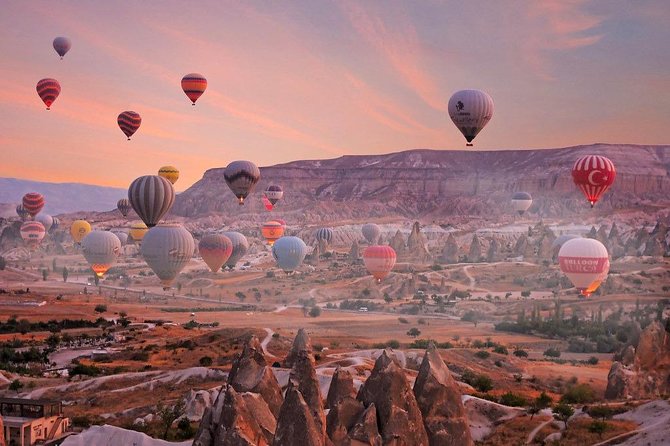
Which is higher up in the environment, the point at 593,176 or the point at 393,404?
the point at 593,176

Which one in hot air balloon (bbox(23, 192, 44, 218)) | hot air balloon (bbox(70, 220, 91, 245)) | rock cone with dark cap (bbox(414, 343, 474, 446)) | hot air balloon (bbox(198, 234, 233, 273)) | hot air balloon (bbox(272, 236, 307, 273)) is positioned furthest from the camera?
hot air balloon (bbox(23, 192, 44, 218))

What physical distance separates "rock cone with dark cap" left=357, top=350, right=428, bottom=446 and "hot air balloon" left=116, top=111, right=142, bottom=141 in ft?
246

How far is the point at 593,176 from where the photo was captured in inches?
→ 2864

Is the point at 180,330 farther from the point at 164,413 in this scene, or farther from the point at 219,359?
the point at 164,413

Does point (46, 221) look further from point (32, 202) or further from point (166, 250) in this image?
point (166, 250)

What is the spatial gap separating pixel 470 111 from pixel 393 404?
49563 millimetres

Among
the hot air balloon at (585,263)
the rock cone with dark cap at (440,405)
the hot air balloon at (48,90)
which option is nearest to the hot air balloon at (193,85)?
the hot air balloon at (48,90)

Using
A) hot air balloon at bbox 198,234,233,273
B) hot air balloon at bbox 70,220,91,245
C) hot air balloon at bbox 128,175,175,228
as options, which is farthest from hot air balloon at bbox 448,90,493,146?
hot air balloon at bbox 70,220,91,245

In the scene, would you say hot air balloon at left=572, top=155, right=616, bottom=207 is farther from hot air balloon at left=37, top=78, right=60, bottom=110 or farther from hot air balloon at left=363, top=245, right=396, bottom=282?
hot air balloon at left=37, top=78, right=60, bottom=110

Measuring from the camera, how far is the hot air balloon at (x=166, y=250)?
203ft

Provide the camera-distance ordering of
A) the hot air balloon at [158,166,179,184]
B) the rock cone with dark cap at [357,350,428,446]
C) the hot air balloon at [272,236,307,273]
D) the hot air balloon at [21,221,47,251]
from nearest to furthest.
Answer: the rock cone with dark cap at [357,350,428,446] → the hot air balloon at [272,236,307,273] → the hot air balloon at [158,166,179,184] → the hot air balloon at [21,221,47,251]

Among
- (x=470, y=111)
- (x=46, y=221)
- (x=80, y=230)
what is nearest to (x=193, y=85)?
(x=470, y=111)

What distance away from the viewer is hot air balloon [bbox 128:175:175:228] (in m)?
66.1

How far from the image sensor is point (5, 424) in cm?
3291
